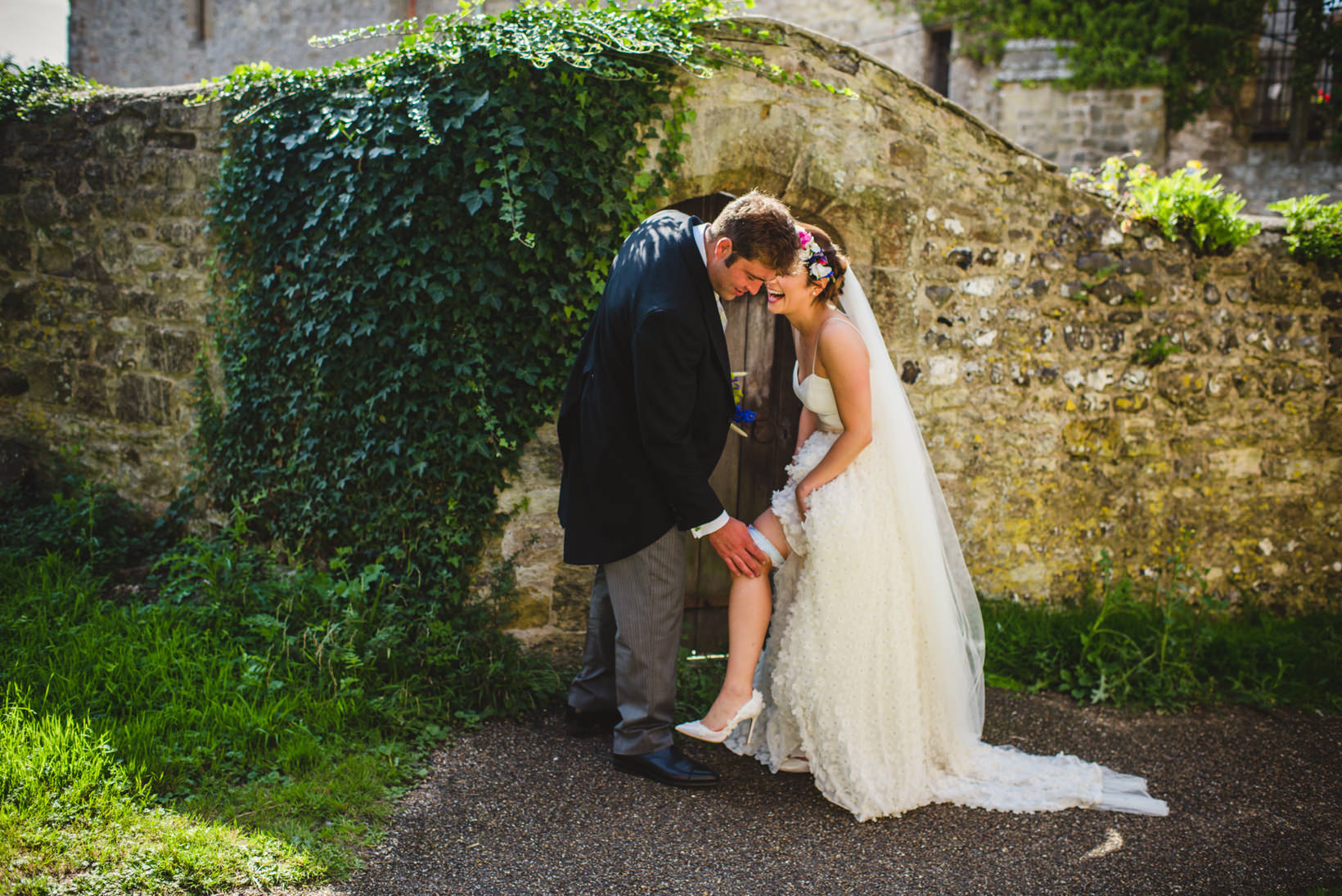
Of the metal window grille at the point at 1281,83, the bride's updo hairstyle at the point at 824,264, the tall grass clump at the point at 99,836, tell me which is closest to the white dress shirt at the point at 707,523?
the bride's updo hairstyle at the point at 824,264

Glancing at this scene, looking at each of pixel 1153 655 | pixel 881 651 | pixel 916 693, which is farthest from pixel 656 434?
pixel 1153 655

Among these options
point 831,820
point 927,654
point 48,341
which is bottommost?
point 831,820

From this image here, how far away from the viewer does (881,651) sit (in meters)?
3.05

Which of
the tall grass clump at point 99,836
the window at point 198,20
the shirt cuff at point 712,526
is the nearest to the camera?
the tall grass clump at point 99,836

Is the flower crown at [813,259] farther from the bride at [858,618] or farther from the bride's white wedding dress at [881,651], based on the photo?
the bride's white wedding dress at [881,651]

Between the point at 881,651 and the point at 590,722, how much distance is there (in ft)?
4.11

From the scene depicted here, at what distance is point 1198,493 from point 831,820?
342 centimetres

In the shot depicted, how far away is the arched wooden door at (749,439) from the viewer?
14.3 ft

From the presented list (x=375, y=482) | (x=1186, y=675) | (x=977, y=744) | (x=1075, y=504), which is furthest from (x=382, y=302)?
(x=1186, y=675)

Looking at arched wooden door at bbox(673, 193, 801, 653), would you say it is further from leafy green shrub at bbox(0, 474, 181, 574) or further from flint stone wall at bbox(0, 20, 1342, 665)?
leafy green shrub at bbox(0, 474, 181, 574)

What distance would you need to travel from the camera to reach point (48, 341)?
495cm

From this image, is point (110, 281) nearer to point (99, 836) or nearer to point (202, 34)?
point (99, 836)

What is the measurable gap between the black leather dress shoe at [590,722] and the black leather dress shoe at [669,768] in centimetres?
31

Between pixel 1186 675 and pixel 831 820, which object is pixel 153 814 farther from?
pixel 1186 675
